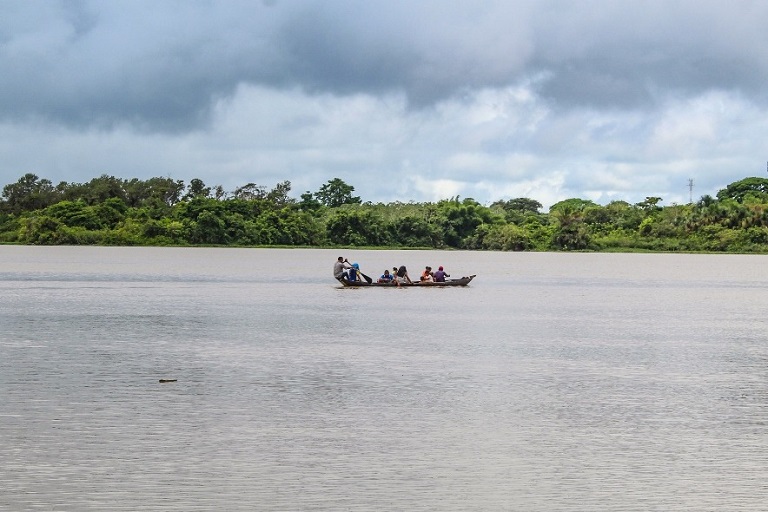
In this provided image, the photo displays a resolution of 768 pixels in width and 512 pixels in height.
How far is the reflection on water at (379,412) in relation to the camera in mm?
10672

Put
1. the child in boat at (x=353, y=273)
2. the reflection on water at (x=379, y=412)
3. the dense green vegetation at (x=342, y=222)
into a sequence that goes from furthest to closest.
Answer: the dense green vegetation at (x=342, y=222), the child in boat at (x=353, y=273), the reflection on water at (x=379, y=412)

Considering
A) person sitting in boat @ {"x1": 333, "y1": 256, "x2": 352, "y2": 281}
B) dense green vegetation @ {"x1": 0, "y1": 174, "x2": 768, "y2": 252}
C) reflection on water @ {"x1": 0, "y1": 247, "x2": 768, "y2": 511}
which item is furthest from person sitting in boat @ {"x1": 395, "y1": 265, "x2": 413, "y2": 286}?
dense green vegetation @ {"x1": 0, "y1": 174, "x2": 768, "y2": 252}

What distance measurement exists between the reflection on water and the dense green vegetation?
84591 mm

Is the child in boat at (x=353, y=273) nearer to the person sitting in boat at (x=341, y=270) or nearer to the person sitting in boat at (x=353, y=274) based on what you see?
the person sitting in boat at (x=353, y=274)

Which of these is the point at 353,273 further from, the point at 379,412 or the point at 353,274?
the point at 379,412

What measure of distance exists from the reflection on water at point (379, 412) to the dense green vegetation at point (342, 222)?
84.6 meters

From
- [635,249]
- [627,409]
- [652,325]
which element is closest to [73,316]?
[652,325]

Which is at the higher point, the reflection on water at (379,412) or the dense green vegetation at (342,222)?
the dense green vegetation at (342,222)

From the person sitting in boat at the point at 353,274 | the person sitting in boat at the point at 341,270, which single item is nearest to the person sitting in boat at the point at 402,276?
the person sitting in boat at the point at 353,274

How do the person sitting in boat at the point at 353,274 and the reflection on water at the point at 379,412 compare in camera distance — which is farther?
the person sitting in boat at the point at 353,274

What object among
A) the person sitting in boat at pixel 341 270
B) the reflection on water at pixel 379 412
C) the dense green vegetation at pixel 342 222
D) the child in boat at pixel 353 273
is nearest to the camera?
the reflection on water at pixel 379 412

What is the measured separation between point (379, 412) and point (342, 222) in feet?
340

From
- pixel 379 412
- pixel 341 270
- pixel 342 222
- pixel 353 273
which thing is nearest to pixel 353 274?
pixel 353 273

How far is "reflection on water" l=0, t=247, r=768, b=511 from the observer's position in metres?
10.7
